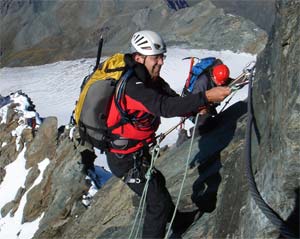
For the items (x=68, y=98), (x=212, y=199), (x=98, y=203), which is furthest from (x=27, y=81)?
(x=212, y=199)

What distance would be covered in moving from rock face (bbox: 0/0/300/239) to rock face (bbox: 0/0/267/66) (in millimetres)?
27650

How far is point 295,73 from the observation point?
15.3ft

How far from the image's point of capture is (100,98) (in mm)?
6363

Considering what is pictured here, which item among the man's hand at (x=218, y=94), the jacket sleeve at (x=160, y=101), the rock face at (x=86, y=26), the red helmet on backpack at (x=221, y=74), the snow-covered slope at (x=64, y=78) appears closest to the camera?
the man's hand at (x=218, y=94)

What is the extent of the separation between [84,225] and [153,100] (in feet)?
20.9

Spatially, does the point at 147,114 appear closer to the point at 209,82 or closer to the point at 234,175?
the point at 234,175

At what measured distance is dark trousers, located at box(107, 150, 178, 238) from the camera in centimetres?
712

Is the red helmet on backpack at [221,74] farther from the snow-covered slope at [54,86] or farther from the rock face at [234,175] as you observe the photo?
the snow-covered slope at [54,86]

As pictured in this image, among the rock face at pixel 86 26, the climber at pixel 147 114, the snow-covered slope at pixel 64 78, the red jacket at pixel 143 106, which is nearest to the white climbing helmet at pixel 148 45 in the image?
the climber at pixel 147 114

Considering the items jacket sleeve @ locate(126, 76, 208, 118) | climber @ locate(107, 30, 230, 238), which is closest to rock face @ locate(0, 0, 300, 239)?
climber @ locate(107, 30, 230, 238)

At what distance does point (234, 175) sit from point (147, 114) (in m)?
1.35

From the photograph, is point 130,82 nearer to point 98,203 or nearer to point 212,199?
point 212,199

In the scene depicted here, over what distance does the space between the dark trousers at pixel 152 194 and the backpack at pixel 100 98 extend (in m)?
0.37

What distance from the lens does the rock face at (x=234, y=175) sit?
4750 mm
